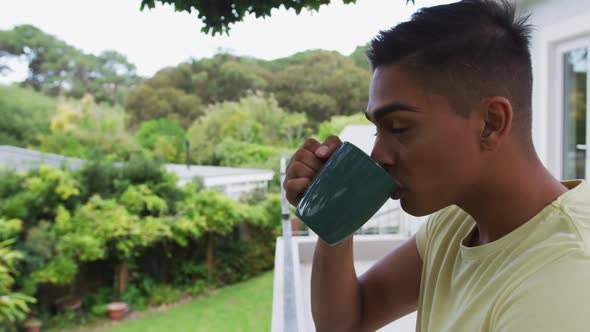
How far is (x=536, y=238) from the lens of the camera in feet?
1.33

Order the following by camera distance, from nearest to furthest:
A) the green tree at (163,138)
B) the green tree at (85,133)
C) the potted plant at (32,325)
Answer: the potted plant at (32,325), the green tree at (85,133), the green tree at (163,138)

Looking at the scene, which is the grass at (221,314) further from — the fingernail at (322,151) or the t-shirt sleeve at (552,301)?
the t-shirt sleeve at (552,301)

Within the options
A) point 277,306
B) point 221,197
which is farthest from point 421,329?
point 221,197

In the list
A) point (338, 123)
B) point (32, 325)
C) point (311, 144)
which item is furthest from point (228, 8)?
point (338, 123)

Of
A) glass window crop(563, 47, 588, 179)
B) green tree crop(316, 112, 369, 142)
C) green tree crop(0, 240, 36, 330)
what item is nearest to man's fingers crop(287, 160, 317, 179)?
glass window crop(563, 47, 588, 179)

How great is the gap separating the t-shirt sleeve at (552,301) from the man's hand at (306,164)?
224 millimetres

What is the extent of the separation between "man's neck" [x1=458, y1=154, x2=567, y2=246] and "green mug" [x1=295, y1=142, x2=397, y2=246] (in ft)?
0.30

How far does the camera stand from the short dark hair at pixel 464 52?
0.43m

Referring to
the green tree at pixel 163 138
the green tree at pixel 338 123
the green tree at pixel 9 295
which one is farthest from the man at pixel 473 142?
the green tree at pixel 163 138

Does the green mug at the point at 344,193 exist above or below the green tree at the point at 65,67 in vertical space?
below

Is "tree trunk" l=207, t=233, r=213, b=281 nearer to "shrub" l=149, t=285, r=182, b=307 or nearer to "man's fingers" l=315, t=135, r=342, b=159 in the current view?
"shrub" l=149, t=285, r=182, b=307

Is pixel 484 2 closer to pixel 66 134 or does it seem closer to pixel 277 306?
pixel 277 306

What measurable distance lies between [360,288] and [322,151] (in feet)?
0.83

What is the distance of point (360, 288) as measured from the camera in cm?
68
